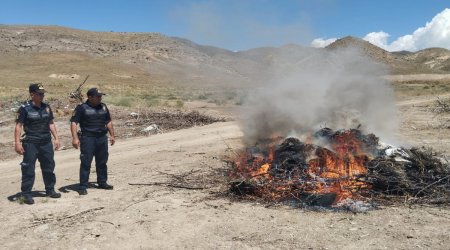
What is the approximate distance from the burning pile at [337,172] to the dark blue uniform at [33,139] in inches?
114

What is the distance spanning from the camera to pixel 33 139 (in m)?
6.73

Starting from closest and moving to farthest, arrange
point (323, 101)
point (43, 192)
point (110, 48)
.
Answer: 1. point (43, 192)
2. point (323, 101)
3. point (110, 48)

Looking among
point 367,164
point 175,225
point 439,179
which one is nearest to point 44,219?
point 175,225

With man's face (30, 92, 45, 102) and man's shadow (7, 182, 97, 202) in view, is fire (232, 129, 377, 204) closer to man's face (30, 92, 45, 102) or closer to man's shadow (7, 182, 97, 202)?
man's shadow (7, 182, 97, 202)

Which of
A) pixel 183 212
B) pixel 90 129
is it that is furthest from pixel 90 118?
pixel 183 212

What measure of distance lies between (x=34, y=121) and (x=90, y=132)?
35.5 inches

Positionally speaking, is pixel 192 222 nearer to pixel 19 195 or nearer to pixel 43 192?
pixel 43 192

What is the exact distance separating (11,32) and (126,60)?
32032 mm

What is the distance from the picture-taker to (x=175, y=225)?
5863 millimetres

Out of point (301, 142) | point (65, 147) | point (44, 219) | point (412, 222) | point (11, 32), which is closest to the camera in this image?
point (412, 222)

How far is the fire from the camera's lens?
22.2 ft

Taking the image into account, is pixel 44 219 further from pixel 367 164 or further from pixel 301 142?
pixel 367 164

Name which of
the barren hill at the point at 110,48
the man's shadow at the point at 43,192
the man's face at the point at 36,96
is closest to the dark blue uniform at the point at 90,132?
the man's shadow at the point at 43,192

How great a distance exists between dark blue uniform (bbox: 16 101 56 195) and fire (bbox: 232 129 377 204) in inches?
120
